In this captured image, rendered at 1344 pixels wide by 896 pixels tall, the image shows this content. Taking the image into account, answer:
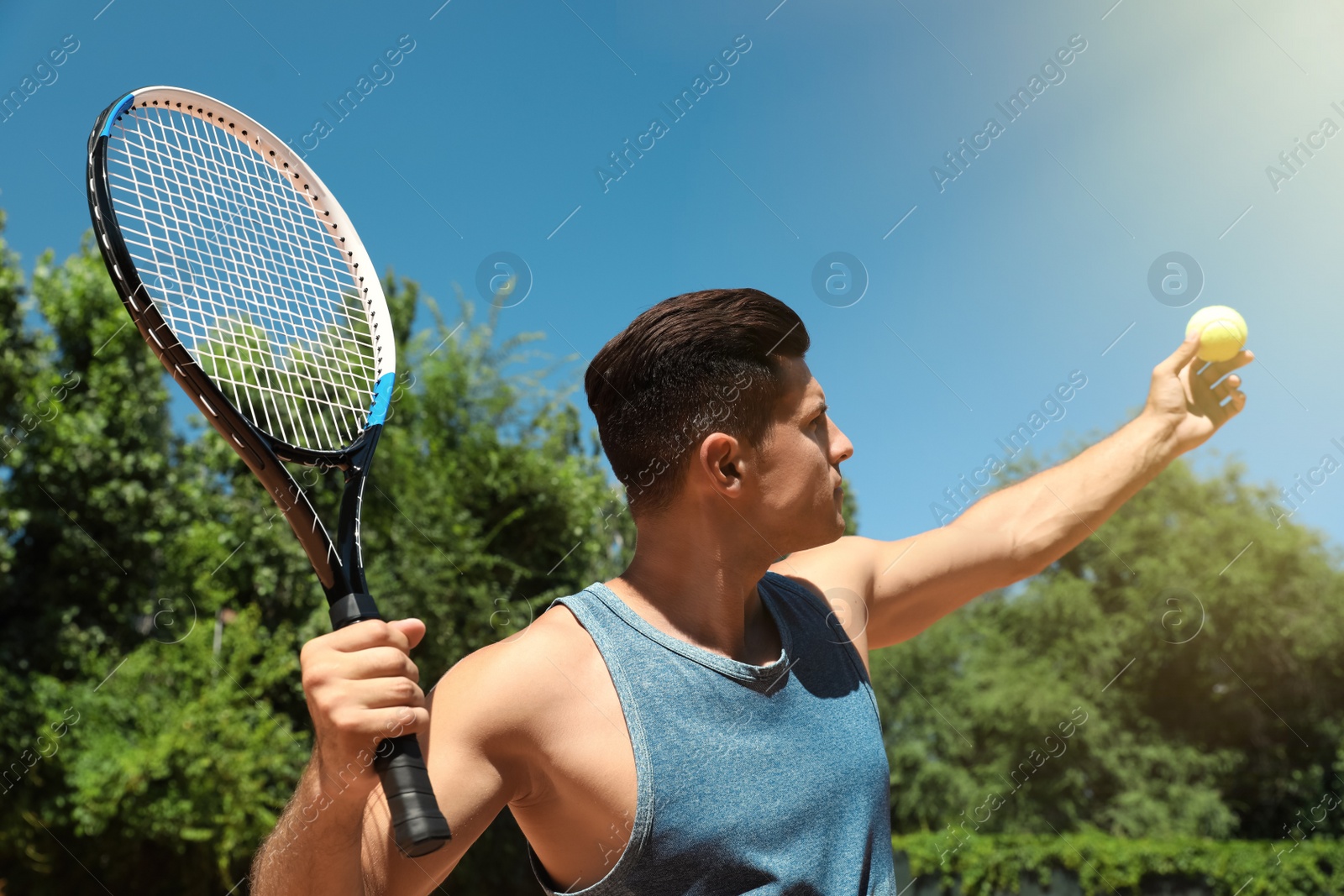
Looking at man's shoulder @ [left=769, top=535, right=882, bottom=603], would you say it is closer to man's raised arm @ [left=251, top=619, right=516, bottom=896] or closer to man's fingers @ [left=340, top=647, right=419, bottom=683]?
man's raised arm @ [left=251, top=619, right=516, bottom=896]

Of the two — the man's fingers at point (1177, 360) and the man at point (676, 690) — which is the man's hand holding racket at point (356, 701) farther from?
the man's fingers at point (1177, 360)

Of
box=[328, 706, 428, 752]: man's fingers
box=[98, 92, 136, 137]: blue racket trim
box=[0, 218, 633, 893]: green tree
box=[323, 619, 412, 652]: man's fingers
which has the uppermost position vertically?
box=[0, 218, 633, 893]: green tree

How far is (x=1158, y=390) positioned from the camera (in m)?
3.03

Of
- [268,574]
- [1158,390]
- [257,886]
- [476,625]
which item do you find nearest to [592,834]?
[257,886]

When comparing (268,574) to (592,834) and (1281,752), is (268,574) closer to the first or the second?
(592,834)

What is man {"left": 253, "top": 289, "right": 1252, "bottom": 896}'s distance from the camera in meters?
A: 1.62

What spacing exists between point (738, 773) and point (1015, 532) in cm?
130

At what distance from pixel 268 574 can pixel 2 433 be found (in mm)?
3654

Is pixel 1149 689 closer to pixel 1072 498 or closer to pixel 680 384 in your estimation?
pixel 1072 498

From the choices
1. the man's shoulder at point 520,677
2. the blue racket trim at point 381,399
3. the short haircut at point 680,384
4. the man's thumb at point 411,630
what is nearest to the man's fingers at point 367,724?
the man's thumb at point 411,630

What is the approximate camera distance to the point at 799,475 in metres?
2.22

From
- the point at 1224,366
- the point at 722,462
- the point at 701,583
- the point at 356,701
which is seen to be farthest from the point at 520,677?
the point at 1224,366

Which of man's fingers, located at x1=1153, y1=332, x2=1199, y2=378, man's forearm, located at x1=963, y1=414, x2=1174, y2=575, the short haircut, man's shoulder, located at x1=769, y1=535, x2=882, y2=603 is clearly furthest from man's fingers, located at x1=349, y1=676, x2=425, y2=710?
man's fingers, located at x1=1153, y1=332, x2=1199, y2=378

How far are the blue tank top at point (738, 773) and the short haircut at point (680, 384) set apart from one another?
12.1 inches
